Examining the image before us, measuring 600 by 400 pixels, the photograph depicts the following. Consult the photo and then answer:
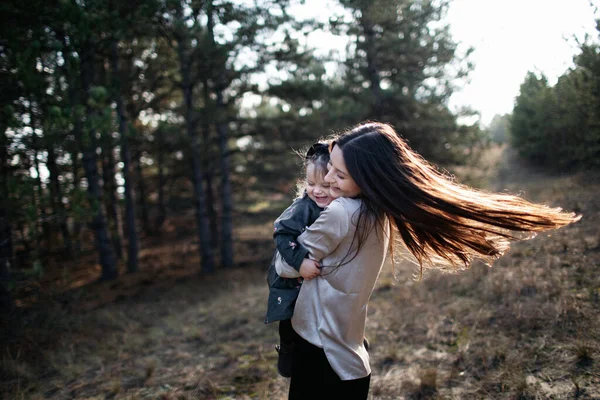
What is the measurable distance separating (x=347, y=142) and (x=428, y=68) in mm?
11925

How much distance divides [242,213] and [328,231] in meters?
11.9

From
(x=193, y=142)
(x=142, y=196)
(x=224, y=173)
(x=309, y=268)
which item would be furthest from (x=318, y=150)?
(x=142, y=196)

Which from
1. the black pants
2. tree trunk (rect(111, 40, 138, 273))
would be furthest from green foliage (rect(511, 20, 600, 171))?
tree trunk (rect(111, 40, 138, 273))

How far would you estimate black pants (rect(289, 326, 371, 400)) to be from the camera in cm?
202

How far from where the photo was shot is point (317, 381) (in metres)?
2.04

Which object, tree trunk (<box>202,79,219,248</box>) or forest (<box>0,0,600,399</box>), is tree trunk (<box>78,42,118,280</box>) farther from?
tree trunk (<box>202,79,219,248</box>)

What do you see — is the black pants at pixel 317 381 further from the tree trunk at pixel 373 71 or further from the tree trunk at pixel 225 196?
the tree trunk at pixel 225 196

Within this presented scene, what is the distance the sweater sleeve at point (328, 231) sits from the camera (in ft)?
6.36

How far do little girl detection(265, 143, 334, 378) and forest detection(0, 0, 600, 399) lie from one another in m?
1.99

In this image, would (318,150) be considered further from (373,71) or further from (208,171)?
(208,171)

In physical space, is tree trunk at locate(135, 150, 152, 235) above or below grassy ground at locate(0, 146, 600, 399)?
above

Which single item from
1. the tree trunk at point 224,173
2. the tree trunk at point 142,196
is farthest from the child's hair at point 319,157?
the tree trunk at point 142,196

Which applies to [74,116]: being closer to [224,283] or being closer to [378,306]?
[378,306]

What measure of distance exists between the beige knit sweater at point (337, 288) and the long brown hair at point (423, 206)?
8 cm
